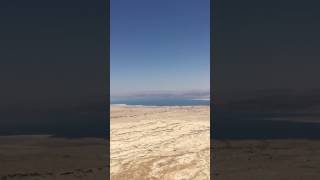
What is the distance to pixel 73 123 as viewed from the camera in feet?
46.2

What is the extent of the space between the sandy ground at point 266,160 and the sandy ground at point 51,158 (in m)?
3.74

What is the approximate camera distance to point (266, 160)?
41.0 ft


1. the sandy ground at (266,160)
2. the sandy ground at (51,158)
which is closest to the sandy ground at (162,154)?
the sandy ground at (266,160)

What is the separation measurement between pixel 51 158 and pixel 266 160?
7112 mm

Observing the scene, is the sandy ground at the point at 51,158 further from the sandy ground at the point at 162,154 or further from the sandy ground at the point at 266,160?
the sandy ground at the point at 266,160

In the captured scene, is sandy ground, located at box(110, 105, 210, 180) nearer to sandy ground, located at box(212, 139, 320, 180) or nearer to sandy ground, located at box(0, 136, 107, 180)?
sandy ground, located at box(212, 139, 320, 180)

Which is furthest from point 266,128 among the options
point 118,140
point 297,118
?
point 118,140

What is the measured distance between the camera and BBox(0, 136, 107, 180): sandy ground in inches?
435

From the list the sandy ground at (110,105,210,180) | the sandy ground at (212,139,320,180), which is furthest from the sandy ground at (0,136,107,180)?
the sandy ground at (212,139,320,180)

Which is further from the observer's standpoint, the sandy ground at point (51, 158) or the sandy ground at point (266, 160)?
the sandy ground at point (51, 158)

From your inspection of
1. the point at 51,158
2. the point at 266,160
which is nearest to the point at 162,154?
the point at 266,160

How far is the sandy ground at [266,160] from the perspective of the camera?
1075 cm

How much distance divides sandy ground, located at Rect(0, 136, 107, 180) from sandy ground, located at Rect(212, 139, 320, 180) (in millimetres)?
3745

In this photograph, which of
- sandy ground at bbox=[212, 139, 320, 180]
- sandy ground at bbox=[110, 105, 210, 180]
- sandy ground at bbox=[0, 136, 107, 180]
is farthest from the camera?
sandy ground at bbox=[110, 105, 210, 180]
